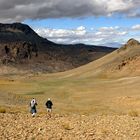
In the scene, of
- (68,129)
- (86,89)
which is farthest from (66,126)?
(86,89)

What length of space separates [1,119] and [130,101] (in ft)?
110

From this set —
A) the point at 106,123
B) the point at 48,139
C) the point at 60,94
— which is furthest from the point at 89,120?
the point at 60,94

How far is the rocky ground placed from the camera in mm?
19188

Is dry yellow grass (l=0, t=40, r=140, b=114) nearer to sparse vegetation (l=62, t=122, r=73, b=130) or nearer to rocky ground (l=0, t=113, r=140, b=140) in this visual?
rocky ground (l=0, t=113, r=140, b=140)

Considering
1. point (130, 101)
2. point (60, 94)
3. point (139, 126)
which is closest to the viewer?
point (139, 126)

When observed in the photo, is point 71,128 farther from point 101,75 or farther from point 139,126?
point 101,75

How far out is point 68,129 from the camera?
845 inches

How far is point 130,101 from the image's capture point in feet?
179

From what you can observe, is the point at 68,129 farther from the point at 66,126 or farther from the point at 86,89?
the point at 86,89

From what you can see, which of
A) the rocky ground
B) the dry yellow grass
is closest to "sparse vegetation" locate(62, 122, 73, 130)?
the rocky ground

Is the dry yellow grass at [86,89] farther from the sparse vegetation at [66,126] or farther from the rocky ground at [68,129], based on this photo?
the sparse vegetation at [66,126]

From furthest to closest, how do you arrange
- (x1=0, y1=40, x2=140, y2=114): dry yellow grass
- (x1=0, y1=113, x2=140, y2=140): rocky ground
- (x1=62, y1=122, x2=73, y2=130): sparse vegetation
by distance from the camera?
(x1=0, y1=40, x2=140, y2=114): dry yellow grass
(x1=62, y1=122, x2=73, y2=130): sparse vegetation
(x1=0, y1=113, x2=140, y2=140): rocky ground

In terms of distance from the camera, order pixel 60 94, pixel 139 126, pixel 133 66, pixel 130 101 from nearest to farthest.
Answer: pixel 139 126 < pixel 130 101 < pixel 60 94 < pixel 133 66

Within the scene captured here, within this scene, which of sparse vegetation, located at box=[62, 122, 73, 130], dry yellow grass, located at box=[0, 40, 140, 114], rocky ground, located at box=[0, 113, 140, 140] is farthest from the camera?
dry yellow grass, located at box=[0, 40, 140, 114]
